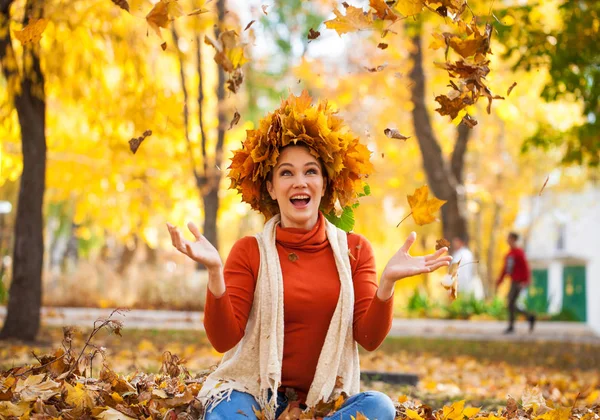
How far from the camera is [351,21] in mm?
3980

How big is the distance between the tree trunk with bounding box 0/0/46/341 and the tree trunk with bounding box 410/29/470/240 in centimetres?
976

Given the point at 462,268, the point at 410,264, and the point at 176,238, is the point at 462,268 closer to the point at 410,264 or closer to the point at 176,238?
the point at 410,264

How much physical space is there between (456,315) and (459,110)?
1417 cm

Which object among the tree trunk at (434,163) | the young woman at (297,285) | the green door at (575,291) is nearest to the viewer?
the young woman at (297,285)

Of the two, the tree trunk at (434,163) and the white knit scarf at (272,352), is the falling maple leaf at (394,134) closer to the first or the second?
the white knit scarf at (272,352)

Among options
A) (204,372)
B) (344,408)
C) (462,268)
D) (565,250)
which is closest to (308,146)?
(344,408)

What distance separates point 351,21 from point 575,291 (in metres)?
26.9

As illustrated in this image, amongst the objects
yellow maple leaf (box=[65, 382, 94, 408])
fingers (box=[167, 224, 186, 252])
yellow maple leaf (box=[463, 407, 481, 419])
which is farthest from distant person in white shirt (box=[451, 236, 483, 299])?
fingers (box=[167, 224, 186, 252])

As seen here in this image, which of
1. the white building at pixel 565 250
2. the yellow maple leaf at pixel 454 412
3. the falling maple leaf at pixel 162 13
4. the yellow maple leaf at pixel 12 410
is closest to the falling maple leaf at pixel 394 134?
the falling maple leaf at pixel 162 13

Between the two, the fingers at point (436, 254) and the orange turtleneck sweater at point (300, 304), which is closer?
the fingers at point (436, 254)

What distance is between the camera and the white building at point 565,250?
2119 centimetres

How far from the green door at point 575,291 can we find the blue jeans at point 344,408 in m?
23.0

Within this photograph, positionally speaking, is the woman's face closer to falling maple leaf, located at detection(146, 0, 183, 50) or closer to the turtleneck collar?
the turtleneck collar

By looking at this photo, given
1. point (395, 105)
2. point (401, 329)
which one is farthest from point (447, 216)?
point (395, 105)
